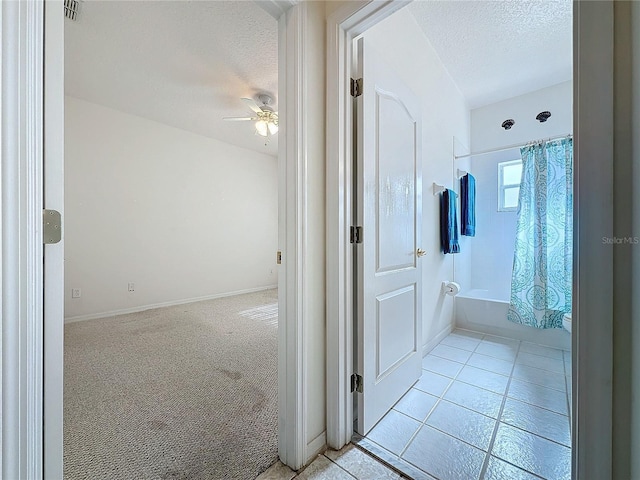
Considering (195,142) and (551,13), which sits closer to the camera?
(551,13)

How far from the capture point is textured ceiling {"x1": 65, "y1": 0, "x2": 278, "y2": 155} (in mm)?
1917

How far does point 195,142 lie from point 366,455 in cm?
456

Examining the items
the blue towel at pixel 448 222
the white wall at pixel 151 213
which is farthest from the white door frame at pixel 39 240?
the white wall at pixel 151 213

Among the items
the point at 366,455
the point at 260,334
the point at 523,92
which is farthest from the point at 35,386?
the point at 523,92

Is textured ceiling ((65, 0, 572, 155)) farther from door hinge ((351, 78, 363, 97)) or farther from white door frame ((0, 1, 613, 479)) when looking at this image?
white door frame ((0, 1, 613, 479))

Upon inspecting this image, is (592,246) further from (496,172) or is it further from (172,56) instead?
(496,172)

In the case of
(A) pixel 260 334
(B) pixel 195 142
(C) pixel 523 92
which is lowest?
(A) pixel 260 334

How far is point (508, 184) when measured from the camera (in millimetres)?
3471

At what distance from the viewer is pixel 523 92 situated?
3.27m

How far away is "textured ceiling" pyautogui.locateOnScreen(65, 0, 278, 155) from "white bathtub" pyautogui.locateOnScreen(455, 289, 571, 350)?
10.5ft

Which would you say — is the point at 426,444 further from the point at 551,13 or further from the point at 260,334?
the point at 551,13

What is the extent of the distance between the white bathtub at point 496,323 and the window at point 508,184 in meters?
1.47

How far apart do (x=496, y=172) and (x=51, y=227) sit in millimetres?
4367

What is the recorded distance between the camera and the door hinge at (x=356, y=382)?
1.33 meters
